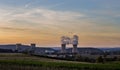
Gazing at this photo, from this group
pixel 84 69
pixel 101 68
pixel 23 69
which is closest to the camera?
pixel 23 69

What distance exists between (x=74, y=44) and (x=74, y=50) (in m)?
12.7

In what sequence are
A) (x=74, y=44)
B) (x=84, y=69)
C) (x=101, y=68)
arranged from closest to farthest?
1. (x=84, y=69)
2. (x=101, y=68)
3. (x=74, y=44)

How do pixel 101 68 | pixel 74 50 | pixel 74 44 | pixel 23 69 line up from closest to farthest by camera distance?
pixel 23 69
pixel 101 68
pixel 74 44
pixel 74 50

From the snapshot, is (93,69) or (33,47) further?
(33,47)

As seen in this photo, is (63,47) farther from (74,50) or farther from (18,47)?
(18,47)

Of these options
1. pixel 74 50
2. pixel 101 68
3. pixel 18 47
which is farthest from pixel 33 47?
pixel 101 68

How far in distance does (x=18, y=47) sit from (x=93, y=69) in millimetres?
132003

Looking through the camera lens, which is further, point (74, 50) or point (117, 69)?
point (74, 50)

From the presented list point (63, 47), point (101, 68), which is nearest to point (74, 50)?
point (63, 47)

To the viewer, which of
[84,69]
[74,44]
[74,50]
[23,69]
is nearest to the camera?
[23,69]

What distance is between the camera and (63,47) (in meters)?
178

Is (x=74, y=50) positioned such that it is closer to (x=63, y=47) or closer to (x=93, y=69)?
(x=63, y=47)

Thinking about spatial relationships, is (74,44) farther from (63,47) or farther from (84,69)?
(84,69)

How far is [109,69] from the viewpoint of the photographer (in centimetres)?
5506
